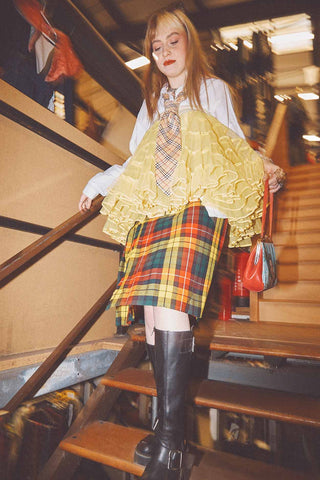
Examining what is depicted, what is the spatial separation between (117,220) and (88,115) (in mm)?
2356

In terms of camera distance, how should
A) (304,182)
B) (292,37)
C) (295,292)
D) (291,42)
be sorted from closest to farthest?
1. (295,292)
2. (304,182)
3. (292,37)
4. (291,42)

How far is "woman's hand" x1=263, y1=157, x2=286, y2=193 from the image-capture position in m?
1.01

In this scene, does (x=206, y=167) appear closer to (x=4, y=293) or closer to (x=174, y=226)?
(x=174, y=226)

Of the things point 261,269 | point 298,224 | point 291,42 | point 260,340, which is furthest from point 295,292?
point 291,42

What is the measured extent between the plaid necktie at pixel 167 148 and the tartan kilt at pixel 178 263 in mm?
119

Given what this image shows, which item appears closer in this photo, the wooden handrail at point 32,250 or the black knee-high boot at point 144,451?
the black knee-high boot at point 144,451

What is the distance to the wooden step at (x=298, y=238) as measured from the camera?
2.72m

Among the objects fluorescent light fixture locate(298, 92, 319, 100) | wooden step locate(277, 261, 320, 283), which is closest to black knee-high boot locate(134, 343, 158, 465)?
wooden step locate(277, 261, 320, 283)

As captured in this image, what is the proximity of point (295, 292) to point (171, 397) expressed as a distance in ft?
6.15

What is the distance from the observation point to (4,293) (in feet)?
5.25

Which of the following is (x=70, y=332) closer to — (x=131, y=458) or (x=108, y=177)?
(x=131, y=458)

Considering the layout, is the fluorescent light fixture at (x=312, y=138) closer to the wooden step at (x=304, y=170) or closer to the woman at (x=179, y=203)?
the wooden step at (x=304, y=170)

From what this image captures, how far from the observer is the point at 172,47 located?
42.4 inches

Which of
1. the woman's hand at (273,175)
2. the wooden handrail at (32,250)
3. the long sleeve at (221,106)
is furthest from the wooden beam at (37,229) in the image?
the woman's hand at (273,175)
